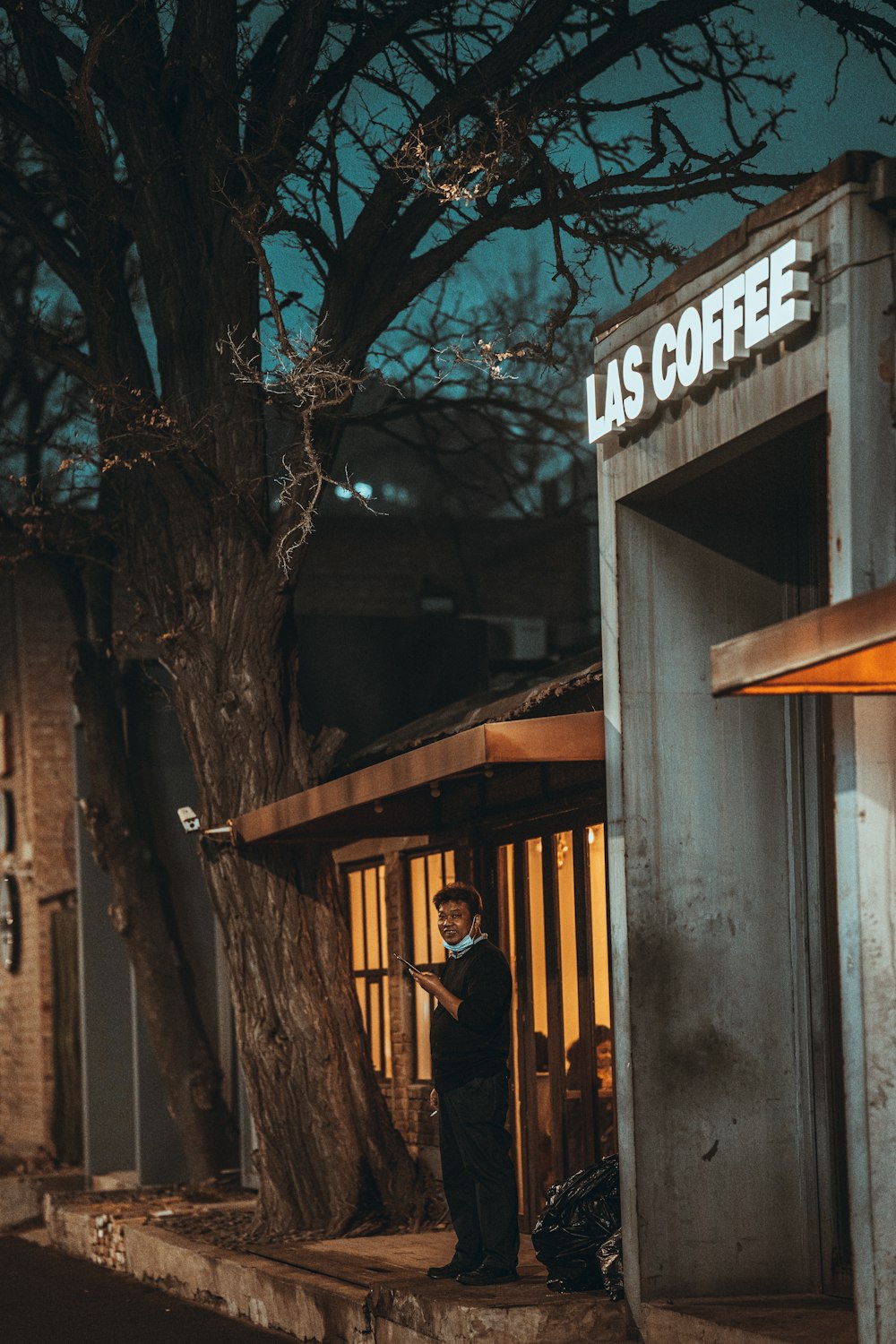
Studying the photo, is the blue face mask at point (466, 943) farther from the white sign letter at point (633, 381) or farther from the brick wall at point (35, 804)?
the brick wall at point (35, 804)

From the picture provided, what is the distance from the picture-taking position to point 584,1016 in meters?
10.6

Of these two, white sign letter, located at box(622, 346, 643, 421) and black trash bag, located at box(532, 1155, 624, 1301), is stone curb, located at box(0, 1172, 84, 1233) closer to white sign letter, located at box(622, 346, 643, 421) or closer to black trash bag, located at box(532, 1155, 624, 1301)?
black trash bag, located at box(532, 1155, 624, 1301)

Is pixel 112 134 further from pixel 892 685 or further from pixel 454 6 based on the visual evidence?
pixel 892 685

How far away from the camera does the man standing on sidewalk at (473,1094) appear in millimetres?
8836

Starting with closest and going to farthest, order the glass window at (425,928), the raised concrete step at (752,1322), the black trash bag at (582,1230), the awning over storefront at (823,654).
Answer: the awning over storefront at (823,654) < the raised concrete step at (752,1322) < the black trash bag at (582,1230) < the glass window at (425,928)

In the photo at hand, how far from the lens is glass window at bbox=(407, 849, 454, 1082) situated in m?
12.8

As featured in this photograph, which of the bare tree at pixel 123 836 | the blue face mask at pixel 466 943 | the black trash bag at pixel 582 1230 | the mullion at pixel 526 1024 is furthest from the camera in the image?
the bare tree at pixel 123 836

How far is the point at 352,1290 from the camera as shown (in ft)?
30.3

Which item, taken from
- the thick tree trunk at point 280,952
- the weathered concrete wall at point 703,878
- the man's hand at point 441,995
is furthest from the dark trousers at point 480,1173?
the thick tree trunk at point 280,952

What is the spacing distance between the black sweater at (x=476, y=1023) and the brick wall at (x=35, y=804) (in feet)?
39.4

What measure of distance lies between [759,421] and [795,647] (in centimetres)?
199

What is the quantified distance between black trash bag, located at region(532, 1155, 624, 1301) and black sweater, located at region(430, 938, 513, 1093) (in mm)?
715

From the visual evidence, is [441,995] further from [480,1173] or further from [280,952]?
[280,952]

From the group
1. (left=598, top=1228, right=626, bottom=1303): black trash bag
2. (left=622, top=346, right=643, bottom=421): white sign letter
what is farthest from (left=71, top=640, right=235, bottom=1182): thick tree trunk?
(left=622, top=346, right=643, bottom=421): white sign letter
